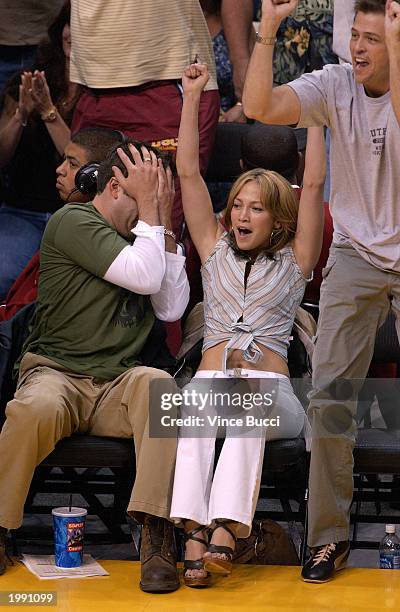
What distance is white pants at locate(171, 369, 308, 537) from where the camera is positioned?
3.95 m

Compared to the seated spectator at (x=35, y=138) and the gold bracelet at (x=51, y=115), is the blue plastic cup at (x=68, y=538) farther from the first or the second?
the gold bracelet at (x=51, y=115)

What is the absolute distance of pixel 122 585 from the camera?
393 centimetres

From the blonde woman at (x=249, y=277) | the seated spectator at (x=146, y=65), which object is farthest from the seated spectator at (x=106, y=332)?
the seated spectator at (x=146, y=65)

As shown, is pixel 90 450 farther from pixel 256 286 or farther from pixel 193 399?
pixel 256 286

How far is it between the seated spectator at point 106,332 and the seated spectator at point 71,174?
0.80ft

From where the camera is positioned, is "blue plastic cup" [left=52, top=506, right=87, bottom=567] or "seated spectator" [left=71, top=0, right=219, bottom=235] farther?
"seated spectator" [left=71, top=0, right=219, bottom=235]

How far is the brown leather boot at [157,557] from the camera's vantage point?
152 inches

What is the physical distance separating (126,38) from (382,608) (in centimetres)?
254

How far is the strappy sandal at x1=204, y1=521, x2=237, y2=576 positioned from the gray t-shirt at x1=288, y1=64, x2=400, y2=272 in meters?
0.94

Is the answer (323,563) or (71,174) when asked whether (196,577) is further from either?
(71,174)

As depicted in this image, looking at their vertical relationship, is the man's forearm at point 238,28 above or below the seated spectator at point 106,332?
above

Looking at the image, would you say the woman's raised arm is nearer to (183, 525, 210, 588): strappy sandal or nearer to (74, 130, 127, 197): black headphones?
(74, 130, 127, 197): black headphones

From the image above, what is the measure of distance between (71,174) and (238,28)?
1160mm

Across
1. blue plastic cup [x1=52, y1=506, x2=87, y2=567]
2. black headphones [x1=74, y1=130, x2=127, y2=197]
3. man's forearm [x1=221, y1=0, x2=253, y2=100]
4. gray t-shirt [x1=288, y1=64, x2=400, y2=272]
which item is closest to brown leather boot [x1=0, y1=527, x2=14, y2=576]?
blue plastic cup [x1=52, y1=506, x2=87, y2=567]
